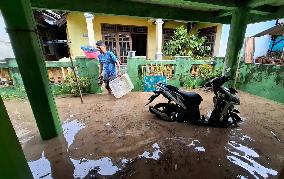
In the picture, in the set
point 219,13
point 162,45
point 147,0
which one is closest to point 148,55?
point 162,45

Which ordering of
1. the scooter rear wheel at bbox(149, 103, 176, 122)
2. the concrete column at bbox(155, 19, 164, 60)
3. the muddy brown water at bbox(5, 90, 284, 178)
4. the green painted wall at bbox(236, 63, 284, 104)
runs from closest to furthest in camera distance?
the muddy brown water at bbox(5, 90, 284, 178)
the scooter rear wheel at bbox(149, 103, 176, 122)
the green painted wall at bbox(236, 63, 284, 104)
the concrete column at bbox(155, 19, 164, 60)

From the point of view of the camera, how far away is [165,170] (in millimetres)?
2932

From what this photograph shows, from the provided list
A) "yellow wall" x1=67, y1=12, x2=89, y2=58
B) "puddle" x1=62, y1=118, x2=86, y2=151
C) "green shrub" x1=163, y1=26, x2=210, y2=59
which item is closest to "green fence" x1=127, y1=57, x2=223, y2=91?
"green shrub" x1=163, y1=26, x2=210, y2=59

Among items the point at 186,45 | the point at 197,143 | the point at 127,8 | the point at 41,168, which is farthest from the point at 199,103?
the point at 186,45

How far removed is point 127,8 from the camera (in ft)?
17.5

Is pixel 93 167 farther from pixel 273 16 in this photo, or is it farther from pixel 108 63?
pixel 273 16

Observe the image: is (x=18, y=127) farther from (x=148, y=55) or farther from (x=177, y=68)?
(x=148, y=55)

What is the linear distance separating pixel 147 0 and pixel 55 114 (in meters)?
3.87

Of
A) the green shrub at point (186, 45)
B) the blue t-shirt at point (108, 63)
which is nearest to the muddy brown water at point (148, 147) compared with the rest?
the blue t-shirt at point (108, 63)

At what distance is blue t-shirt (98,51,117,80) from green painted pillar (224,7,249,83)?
13.6 ft

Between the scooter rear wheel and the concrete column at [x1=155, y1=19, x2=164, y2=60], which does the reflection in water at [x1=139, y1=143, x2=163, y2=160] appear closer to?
the scooter rear wheel

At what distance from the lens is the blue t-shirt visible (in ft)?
22.8

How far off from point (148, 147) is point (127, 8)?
3981 mm

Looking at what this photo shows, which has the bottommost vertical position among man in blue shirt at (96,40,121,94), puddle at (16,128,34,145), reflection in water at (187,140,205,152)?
reflection in water at (187,140,205,152)
